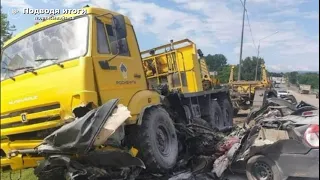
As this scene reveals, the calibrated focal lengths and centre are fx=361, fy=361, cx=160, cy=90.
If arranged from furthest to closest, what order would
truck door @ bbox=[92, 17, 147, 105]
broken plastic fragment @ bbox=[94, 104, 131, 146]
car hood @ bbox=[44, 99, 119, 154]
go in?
truck door @ bbox=[92, 17, 147, 105]
broken plastic fragment @ bbox=[94, 104, 131, 146]
car hood @ bbox=[44, 99, 119, 154]

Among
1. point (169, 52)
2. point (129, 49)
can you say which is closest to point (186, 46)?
point (169, 52)

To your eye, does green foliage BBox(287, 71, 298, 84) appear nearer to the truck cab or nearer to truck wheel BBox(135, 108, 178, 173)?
the truck cab

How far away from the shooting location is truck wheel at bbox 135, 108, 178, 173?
5.75 metres

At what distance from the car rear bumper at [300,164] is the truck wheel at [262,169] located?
11cm

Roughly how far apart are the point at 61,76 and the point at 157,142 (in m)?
1.98

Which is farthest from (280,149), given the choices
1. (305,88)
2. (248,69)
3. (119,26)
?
(248,69)

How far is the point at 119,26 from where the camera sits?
5945 millimetres

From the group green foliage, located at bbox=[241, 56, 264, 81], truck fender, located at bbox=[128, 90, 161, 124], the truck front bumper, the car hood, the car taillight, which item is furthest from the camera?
green foliage, located at bbox=[241, 56, 264, 81]

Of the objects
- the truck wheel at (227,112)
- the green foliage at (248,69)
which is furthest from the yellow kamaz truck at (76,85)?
the green foliage at (248,69)

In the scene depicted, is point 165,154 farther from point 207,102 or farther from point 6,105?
point 207,102

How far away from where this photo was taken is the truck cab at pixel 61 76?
5043mm

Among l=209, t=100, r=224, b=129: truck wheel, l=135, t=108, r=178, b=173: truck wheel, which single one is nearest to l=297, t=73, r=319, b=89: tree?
l=135, t=108, r=178, b=173: truck wheel

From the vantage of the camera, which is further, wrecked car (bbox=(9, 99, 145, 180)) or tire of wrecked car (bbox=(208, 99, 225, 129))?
tire of wrecked car (bbox=(208, 99, 225, 129))

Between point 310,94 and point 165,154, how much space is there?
12.4 feet
